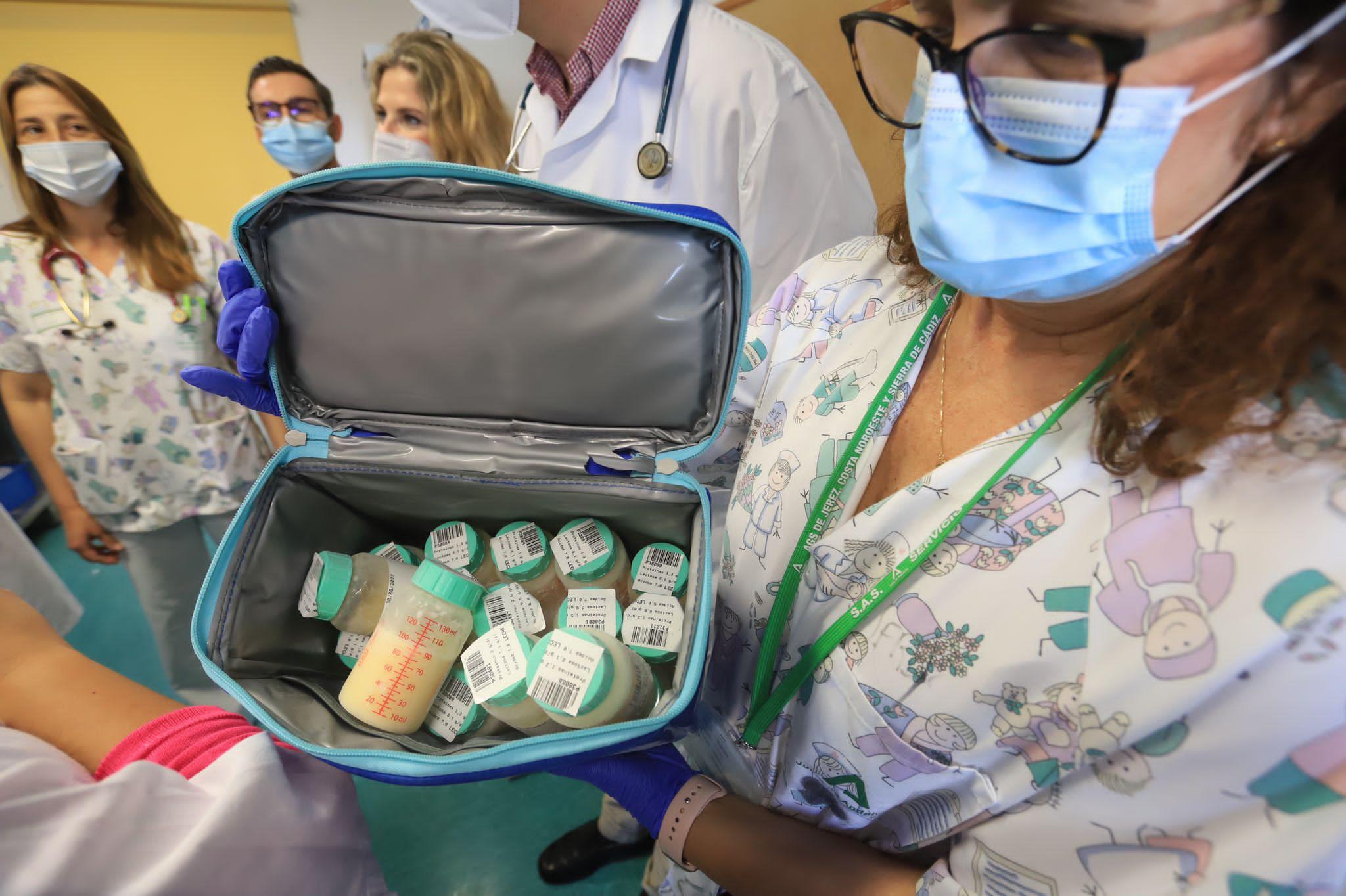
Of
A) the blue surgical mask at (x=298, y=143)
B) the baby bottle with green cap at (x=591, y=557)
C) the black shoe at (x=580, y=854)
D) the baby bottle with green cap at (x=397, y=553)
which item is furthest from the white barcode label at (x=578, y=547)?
the blue surgical mask at (x=298, y=143)

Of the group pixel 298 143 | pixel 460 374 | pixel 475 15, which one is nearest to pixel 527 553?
pixel 460 374

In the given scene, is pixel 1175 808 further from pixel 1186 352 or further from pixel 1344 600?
pixel 1186 352

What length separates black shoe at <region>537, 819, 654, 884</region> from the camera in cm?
114

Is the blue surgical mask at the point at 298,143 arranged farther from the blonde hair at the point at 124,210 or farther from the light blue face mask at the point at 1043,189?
the light blue face mask at the point at 1043,189

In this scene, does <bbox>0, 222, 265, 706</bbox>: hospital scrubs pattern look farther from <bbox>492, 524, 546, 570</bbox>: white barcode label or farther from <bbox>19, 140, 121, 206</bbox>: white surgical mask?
<bbox>492, 524, 546, 570</bbox>: white barcode label

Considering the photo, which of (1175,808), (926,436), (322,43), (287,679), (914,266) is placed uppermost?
(322,43)

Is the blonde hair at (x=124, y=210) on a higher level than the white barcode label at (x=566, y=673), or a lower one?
higher

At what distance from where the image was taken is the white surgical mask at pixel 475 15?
1014mm

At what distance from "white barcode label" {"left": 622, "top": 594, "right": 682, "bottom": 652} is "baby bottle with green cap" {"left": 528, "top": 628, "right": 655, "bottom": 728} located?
0.16 feet

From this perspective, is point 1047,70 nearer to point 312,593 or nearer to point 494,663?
point 494,663

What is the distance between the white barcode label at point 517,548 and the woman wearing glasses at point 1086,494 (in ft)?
1.01

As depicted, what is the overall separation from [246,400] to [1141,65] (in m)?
0.91

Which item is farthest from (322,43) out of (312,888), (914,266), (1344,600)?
(1344,600)

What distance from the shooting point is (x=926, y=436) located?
1.89 ft
